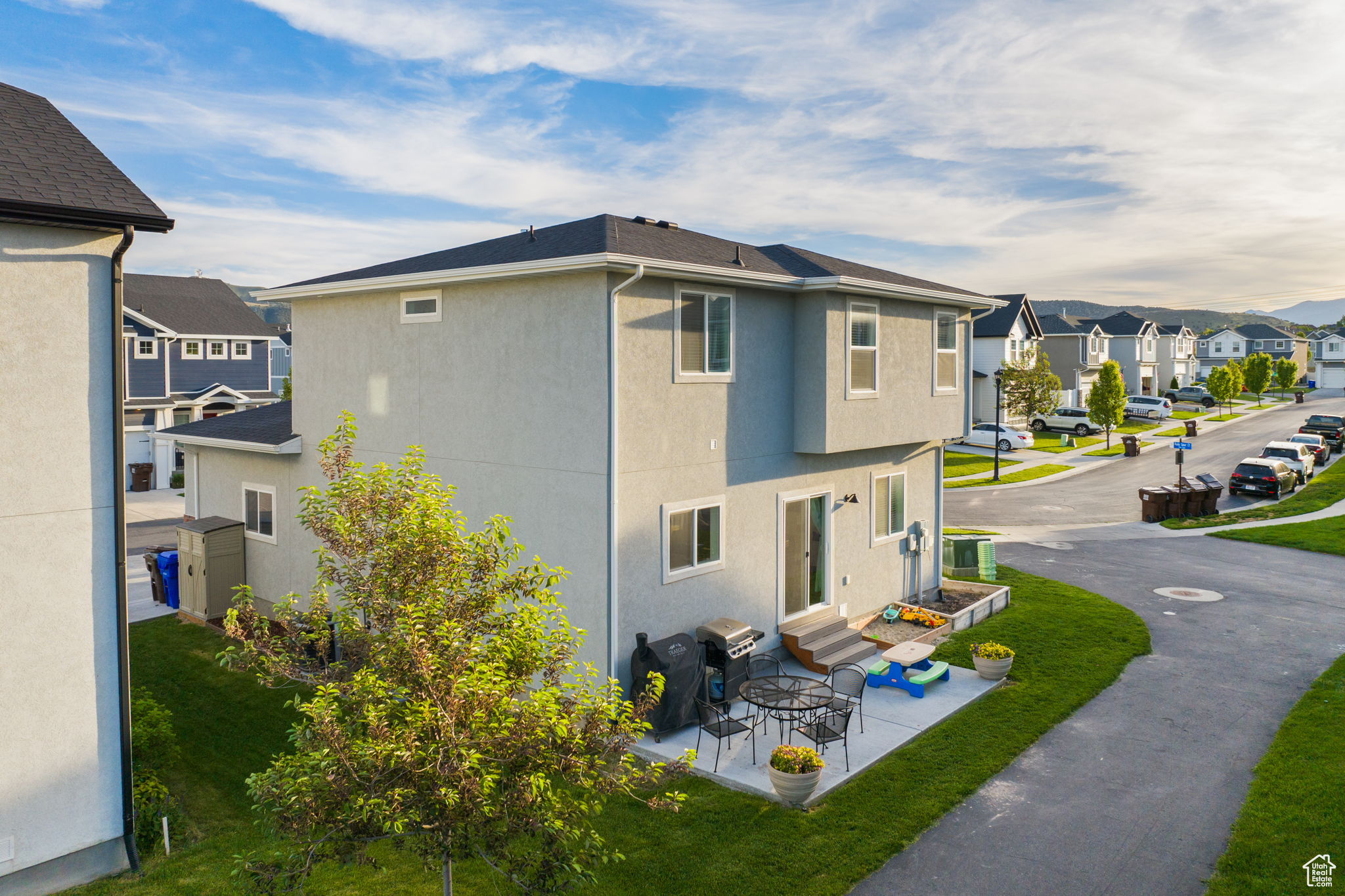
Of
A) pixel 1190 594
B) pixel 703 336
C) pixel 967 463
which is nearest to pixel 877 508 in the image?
pixel 703 336

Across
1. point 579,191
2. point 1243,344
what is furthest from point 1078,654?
point 1243,344

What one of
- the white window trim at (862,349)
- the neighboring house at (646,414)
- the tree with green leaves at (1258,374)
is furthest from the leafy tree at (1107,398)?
the white window trim at (862,349)

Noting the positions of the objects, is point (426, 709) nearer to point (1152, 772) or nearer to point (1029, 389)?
point (1152, 772)

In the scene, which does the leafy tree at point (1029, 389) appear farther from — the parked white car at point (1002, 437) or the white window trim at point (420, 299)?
the white window trim at point (420, 299)

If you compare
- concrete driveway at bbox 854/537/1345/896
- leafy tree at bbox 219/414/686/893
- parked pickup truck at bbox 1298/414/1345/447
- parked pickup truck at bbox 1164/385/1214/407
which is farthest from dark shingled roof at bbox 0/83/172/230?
parked pickup truck at bbox 1164/385/1214/407

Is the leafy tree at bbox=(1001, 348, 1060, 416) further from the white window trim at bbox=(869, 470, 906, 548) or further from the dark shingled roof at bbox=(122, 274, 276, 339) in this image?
the dark shingled roof at bbox=(122, 274, 276, 339)

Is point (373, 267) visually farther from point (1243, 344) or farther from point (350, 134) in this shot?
point (1243, 344)
